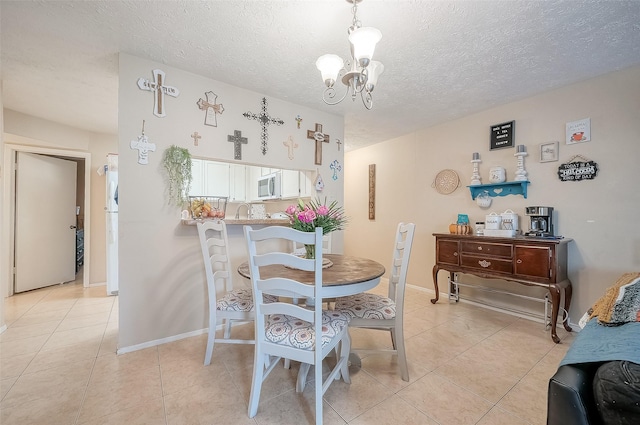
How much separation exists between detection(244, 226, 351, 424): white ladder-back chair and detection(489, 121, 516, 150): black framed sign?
9.46 feet

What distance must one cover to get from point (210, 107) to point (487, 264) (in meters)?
3.18

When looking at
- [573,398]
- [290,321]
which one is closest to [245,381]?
[290,321]

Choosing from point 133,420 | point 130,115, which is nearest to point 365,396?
point 133,420

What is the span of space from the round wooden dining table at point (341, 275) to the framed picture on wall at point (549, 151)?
2.31 meters

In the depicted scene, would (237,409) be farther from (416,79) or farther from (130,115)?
(416,79)

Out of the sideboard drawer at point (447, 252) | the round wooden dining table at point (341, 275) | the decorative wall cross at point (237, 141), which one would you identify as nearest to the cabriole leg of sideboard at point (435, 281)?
the sideboard drawer at point (447, 252)

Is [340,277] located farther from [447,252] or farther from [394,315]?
[447,252]

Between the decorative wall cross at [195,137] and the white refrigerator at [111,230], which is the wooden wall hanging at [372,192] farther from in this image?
the white refrigerator at [111,230]

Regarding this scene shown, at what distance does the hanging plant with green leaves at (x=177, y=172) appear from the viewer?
2205 mm

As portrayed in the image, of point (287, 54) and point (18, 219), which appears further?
point (18, 219)

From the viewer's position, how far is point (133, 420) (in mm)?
1358

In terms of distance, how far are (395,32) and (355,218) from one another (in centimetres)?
349

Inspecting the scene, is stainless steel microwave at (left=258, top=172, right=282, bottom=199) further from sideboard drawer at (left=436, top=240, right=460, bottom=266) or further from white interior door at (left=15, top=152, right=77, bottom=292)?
white interior door at (left=15, top=152, right=77, bottom=292)

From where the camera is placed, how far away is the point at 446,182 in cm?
352
